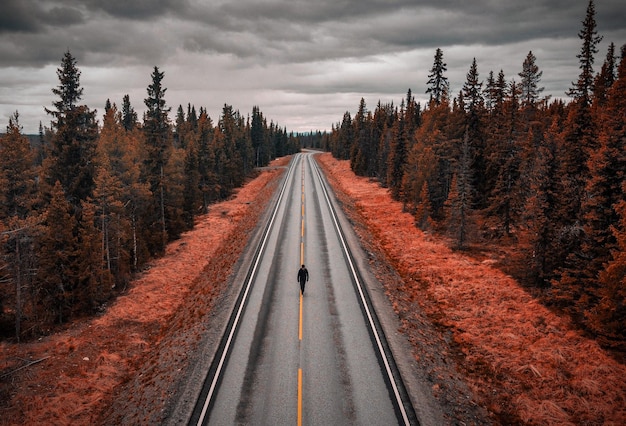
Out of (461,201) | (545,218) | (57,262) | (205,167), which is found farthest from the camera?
(205,167)

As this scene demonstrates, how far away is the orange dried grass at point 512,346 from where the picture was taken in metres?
12.5

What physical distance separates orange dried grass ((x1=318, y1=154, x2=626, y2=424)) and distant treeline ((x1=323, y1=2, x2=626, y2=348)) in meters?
1.39

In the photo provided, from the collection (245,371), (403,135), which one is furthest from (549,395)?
(403,135)

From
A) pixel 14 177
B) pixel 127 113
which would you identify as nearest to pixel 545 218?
pixel 14 177

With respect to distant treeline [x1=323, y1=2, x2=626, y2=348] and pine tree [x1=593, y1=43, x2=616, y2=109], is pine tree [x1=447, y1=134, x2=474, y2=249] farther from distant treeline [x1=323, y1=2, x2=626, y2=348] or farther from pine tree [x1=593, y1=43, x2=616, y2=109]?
pine tree [x1=593, y1=43, x2=616, y2=109]

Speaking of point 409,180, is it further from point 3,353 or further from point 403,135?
point 3,353

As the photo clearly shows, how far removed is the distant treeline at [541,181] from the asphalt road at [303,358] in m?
9.89

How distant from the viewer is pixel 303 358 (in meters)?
14.2

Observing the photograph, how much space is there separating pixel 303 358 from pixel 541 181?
1597cm

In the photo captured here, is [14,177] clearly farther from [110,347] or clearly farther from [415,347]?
[415,347]

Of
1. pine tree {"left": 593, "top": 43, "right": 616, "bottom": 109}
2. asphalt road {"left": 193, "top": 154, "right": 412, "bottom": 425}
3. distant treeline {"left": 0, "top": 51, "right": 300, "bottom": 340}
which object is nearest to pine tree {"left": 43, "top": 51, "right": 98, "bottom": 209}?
distant treeline {"left": 0, "top": 51, "right": 300, "bottom": 340}

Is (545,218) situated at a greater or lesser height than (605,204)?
lesser

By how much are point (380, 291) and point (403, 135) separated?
37916 millimetres

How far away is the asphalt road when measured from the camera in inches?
448
